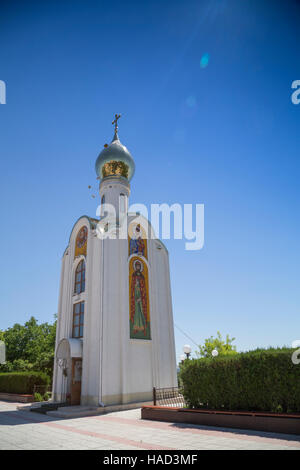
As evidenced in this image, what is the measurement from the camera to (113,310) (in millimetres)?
16000

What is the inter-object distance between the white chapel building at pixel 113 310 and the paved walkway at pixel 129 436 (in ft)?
12.9

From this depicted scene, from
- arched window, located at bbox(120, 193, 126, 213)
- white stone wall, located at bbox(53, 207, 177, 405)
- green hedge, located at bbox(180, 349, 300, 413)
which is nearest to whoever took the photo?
green hedge, located at bbox(180, 349, 300, 413)

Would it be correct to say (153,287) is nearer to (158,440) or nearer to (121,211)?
(121,211)

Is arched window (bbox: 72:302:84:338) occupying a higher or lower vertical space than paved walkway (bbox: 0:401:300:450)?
higher

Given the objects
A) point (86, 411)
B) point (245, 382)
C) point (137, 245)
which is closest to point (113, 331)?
point (86, 411)

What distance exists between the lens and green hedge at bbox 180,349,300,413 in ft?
27.9

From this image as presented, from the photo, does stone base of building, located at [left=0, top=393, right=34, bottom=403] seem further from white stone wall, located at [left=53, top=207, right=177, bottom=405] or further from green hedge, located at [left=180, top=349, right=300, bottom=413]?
green hedge, located at [left=180, top=349, right=300, bottom=413]

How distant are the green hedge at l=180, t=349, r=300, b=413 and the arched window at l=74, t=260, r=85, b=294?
8.69m

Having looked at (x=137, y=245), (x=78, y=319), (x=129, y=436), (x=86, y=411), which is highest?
(x=137, y=245)

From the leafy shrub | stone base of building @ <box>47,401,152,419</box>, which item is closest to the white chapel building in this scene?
stone base of building @ <box>47,401,152,419</box>

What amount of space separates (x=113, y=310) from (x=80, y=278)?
11.3ft

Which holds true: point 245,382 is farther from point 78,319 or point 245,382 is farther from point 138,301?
point 78,319

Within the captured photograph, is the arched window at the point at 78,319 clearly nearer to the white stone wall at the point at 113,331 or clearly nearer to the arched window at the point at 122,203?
the white stone wall at the point at 113,331
